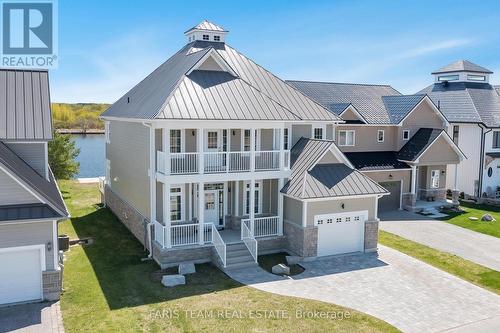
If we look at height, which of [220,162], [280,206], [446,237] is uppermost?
[220,162]

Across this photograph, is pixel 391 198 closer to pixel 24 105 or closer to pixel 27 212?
pixel 24 105

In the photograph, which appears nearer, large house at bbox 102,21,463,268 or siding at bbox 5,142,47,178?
siding at bbox 5,142,47,178

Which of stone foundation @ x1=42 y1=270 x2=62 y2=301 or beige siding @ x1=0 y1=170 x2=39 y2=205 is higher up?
beige siding @ x1=0 y1=170 x2=39 y2=205

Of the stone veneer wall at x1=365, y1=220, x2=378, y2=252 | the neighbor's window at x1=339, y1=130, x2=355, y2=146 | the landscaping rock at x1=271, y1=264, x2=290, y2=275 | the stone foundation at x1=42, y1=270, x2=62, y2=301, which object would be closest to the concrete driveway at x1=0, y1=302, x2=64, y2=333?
the stone foundation at x1=42, y1=270, x2=62, y2=301

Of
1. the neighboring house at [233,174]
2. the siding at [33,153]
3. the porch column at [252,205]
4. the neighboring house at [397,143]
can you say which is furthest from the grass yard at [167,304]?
the neighboring house at [397,143]

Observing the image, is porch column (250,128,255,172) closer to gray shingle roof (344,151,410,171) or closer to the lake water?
gray shingle roof (344,151,410,171)

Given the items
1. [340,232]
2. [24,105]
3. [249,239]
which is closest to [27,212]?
[24,105]
